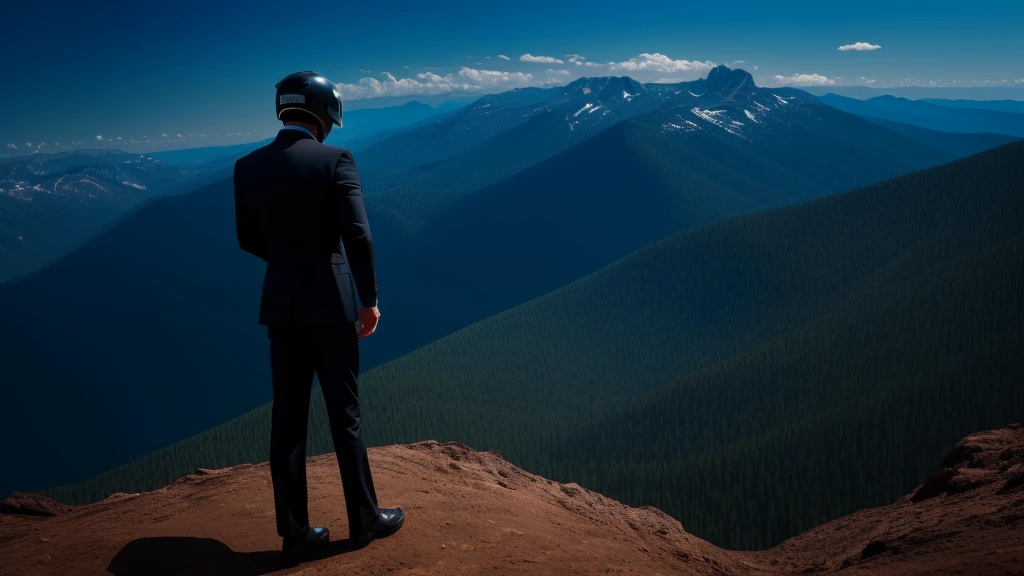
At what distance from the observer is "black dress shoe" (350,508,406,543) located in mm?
7235

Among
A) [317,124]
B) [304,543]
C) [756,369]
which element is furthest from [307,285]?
[756,369]

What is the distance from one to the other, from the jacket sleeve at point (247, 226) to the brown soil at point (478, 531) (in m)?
3.62

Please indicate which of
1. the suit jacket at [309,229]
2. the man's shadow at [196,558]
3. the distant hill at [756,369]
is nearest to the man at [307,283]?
the suit jacket at [309,229]

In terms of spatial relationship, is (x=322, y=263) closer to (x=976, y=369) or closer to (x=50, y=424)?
(x=976, y=369)

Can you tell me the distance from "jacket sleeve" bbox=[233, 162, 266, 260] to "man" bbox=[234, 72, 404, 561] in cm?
2

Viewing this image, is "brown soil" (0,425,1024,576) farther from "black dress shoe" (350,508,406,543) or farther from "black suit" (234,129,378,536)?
"black suit" (234,129,378,536)

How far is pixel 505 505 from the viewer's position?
986 centimetres

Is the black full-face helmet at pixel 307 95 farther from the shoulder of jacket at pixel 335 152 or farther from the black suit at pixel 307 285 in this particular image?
the shoulder of jacket at pixel 335 152

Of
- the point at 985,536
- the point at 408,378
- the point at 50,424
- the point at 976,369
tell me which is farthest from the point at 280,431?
the point at 50,424

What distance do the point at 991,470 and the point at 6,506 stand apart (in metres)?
19.1

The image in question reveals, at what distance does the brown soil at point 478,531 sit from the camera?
22.9ft

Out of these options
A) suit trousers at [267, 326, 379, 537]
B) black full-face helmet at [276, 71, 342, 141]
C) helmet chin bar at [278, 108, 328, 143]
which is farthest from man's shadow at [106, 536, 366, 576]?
black full-face helmet at [276, 71, 342, 141]

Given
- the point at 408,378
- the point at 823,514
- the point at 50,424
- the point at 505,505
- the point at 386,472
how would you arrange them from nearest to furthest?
the point at 505,505 → the point at 386,472 → the point at 823,514 → the point at 408,378 → the point at 50,424

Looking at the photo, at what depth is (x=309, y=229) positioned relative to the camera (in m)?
6.82
